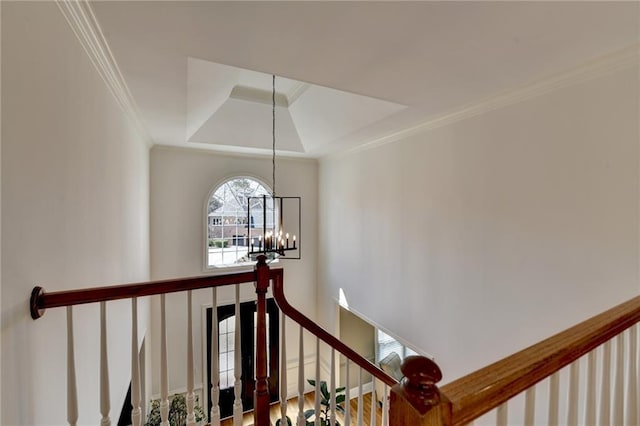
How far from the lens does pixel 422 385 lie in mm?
577

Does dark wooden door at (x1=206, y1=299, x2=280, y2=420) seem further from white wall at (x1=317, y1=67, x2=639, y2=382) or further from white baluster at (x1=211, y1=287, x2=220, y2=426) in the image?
white baluster at (x1=211, y1=287, x2=220, y2=426)

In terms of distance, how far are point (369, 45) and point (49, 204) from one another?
1.95 m

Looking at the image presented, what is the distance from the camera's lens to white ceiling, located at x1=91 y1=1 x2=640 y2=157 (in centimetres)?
151

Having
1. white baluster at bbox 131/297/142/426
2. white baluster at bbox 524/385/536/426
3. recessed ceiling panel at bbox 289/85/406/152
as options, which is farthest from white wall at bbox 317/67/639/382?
white baluster at bbox 131/297/142/426

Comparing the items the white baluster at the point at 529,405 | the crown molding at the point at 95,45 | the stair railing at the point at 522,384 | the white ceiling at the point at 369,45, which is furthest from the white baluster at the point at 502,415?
the crown molding at the point at 95,45

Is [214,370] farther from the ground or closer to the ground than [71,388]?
closer to the ground

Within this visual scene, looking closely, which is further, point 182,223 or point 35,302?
point 182,223

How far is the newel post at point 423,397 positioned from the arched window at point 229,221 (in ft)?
15.9

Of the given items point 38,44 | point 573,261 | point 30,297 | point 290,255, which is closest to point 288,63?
point 38,44

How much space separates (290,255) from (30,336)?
15.1ft

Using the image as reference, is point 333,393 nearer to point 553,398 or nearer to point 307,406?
point 553,398

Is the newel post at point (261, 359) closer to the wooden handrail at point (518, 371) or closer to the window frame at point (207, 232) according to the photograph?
the wooden handrail at point (518, 371)

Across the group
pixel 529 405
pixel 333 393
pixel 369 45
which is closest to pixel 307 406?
pixel 333 393

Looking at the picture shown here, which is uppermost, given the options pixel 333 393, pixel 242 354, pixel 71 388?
pixel 71 388
